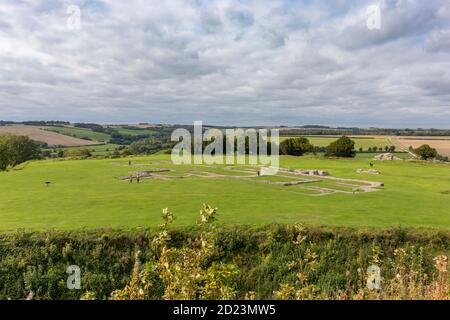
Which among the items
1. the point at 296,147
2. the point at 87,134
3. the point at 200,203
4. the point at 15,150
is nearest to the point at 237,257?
the point at 200,203

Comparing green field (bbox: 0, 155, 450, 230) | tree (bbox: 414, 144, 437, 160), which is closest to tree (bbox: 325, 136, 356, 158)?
tree (bbox: 414, 144, 437, 160)

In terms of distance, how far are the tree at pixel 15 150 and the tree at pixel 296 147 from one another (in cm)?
5831

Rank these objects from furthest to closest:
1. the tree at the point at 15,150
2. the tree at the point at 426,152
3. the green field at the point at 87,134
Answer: the green field at the point at 87,134, the tree at the point at 426,152, the tree at the point at 15,150

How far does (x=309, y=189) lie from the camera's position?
27938 millimetres

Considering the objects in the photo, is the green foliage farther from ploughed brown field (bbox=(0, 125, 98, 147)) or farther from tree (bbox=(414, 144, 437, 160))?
ploughed brown field (bbox=(0, 125, 98, 147))

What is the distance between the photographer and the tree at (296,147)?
8338 cm

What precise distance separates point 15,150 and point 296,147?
62.5 m

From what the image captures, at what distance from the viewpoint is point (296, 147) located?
83.4 m

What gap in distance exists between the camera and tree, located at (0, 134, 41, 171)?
226 ft

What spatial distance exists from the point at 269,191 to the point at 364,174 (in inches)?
717

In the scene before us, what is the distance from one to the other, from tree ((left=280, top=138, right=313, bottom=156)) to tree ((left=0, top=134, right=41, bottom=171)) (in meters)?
58.3

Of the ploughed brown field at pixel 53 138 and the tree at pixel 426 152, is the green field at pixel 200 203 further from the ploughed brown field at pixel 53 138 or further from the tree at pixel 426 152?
the ploughed brown field at pixel 53 138

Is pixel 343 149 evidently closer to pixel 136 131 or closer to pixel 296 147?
pixel 296 147

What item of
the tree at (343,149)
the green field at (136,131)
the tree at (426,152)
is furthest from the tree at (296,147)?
the green field at (136,131)
